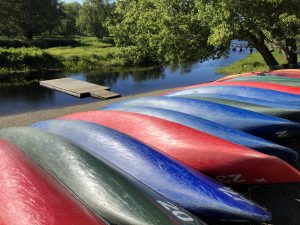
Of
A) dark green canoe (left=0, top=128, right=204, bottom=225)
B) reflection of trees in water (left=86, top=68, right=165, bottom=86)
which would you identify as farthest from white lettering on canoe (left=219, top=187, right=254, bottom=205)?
reflection of trees in water (left=86, top=68, right=165, bottom=86)

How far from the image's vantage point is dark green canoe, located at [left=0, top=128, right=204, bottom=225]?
321 centimetres

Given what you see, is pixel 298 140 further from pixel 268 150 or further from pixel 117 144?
pixel 117 144

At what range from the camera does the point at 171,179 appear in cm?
419

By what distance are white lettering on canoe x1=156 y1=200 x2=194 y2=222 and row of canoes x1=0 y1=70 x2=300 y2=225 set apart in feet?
0.05

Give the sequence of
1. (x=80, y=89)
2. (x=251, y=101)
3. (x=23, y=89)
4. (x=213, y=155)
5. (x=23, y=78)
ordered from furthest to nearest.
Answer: (x=23, y=78), (x=23, y=89), (x=80, y=89), (x=251, y=101), (x=213, y=155)

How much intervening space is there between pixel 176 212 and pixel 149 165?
3.26ft

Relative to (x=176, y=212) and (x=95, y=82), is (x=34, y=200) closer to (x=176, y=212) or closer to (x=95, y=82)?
(x=176, y=212)

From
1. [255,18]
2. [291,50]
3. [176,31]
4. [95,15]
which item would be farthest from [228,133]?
[95,15]

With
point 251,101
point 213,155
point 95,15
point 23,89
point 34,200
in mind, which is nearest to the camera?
point 34,200

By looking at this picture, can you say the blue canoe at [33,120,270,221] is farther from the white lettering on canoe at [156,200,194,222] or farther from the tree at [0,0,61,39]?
the tree at [0,0,61,39]

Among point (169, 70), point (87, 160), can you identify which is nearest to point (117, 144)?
point (87, 160)

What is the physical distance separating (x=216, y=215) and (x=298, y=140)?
451cm

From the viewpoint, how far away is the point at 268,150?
16.8 ft

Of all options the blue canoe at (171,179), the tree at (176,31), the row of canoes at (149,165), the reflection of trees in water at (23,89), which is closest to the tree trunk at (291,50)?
the tree at (176,31)
